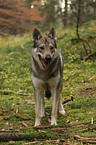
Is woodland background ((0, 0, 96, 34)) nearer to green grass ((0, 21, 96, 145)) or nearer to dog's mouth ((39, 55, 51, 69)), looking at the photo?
green grass ((0, 21, 96, 145))

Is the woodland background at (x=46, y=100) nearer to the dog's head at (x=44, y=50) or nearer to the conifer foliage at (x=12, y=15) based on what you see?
the conifer foliage at (x=12, y=15)

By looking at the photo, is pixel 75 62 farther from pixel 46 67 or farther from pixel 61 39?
pixel 46 67

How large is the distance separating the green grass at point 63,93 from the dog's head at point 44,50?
1518 millimetres

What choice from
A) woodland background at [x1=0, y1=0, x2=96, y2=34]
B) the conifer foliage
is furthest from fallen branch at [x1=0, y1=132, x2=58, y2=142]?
the conifer foliage

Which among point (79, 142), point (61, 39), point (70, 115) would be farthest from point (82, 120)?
point (61, 39)

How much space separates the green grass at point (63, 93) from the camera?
13.5ft

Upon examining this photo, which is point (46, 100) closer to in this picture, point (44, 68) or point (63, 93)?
point (63, 93)

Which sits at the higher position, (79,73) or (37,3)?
(37,3)

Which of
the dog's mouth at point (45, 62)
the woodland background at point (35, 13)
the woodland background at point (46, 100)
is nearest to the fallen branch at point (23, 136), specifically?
the woodland background at point (46, 100)

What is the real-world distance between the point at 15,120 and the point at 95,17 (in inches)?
781

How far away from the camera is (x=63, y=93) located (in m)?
7.82

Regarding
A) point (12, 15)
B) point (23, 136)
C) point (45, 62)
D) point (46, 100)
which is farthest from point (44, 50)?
point (12, 15)

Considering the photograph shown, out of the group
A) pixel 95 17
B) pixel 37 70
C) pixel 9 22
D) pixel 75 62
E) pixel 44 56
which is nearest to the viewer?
pixel 44 56

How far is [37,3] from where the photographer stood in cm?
2238
